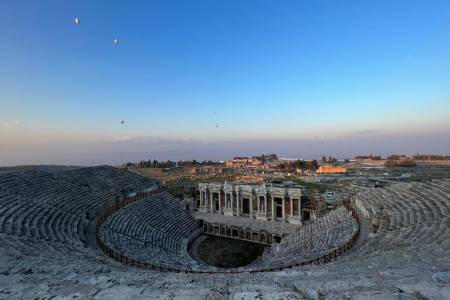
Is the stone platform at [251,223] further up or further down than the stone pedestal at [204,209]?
further down

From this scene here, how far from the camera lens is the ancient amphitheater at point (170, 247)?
19.2 feet

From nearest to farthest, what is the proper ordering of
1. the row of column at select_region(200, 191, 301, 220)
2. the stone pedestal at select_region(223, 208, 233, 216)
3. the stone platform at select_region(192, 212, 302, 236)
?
the stone platform at select_region(192, 212, 302, 236) → the row of column at select_region(200, 191, 301, 220) → the stone pedestal at select_region(223, 208, 233, 216)

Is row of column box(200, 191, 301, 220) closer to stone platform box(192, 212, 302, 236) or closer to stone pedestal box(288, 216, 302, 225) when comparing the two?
stone pedestal box(288, 216, 302, 225)

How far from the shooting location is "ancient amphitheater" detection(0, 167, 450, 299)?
231 inches

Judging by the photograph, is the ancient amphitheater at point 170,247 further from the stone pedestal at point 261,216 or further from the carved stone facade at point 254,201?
the stone pedestal at point 261,216

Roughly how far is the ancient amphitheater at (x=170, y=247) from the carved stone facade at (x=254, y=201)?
18.3 ft

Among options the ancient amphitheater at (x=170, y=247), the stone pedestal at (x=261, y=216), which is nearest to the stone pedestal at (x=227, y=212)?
the stone pedestal at (x=261, y=216)

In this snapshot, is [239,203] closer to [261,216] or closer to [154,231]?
[261,216]

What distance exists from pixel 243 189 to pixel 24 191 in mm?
27387

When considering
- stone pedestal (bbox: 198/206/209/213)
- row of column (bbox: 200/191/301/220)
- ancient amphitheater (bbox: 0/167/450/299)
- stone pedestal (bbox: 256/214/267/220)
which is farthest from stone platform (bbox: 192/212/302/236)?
ancient amphitheater (bbox: 0/167/450/299)

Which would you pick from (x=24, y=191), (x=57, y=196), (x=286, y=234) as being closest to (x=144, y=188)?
(x=57, y=196)

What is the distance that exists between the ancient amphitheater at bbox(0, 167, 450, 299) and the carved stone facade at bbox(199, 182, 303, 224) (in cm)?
559

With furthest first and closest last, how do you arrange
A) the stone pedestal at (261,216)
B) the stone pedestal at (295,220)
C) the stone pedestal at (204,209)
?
the stone pedestal at (204,209) < the stone pedestal at (261,216) < the stone pedestal at (295,220)

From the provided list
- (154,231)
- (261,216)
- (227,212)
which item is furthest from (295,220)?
(154,231)
